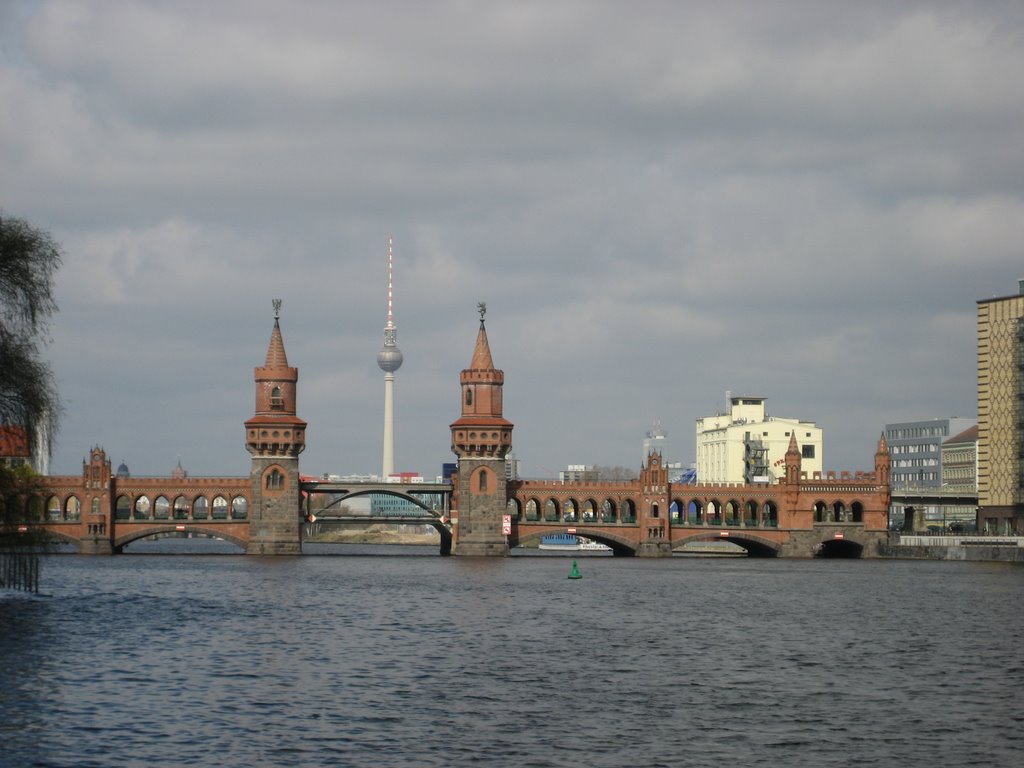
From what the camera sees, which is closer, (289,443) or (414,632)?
(414,632)

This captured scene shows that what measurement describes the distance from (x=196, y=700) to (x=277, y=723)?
5.00 meters

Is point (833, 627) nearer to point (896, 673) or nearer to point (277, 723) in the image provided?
point (896, 673)

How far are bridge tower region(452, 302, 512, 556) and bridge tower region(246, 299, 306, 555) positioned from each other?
626 inches

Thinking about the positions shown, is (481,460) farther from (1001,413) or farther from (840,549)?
(1001,413)

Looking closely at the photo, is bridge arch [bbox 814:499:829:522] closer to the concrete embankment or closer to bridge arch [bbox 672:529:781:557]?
bridge arch [bbox 672:529:781:557]

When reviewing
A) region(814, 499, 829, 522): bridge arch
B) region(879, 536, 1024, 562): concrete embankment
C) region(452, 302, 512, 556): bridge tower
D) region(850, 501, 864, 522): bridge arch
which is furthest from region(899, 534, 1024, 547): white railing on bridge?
region(452, 302, 512, 556): bridge tower

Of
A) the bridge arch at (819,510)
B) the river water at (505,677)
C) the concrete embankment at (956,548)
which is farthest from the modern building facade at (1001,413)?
the river water at (505,677)

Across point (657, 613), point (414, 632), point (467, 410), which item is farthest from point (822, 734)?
point (467, 410)

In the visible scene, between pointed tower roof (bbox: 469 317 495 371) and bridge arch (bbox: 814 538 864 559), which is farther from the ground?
pointed tower roof (bbox: 469 317 495 371)

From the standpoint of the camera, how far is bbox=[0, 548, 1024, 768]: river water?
44344 millimetres

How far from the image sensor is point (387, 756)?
141ft

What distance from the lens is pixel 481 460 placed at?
519 feet

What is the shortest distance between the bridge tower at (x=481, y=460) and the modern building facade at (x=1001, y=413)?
53.9m

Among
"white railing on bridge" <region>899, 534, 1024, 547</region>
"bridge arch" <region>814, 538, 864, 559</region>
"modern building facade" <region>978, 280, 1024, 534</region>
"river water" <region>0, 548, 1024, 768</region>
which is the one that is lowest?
"river water" <region>0, 548, 1024, 768</region>
